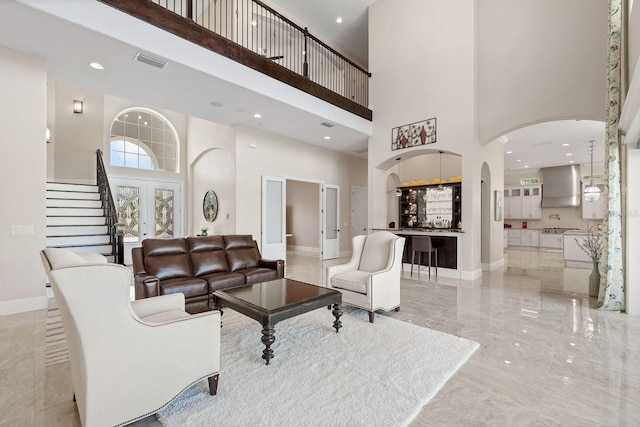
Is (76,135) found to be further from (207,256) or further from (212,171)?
(207,256)

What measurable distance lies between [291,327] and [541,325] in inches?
112

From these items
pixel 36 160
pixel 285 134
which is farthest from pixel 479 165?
pixel 36 160

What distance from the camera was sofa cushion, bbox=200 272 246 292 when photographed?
377 cm

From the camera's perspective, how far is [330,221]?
9.09 meters

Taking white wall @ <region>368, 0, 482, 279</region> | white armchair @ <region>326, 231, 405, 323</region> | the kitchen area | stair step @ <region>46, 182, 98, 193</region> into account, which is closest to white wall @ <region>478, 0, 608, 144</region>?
white wall @ <region>368, 0, 482, 279</region>

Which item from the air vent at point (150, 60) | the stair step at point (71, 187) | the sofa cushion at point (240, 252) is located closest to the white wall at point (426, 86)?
the sofa cushion at point (240, 252)

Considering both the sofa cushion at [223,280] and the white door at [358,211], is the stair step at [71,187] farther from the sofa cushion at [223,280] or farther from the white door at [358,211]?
the white door at [358,211]

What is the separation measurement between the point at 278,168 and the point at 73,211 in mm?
4277

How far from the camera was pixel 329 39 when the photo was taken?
8.63m

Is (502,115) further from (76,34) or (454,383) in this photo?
(76,34)

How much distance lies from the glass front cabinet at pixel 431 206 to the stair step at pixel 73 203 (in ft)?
24.9

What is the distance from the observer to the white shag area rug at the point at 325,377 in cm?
188

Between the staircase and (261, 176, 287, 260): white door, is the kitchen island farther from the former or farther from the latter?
the staircase

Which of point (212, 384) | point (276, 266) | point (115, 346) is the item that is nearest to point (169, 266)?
point (276, 266)
